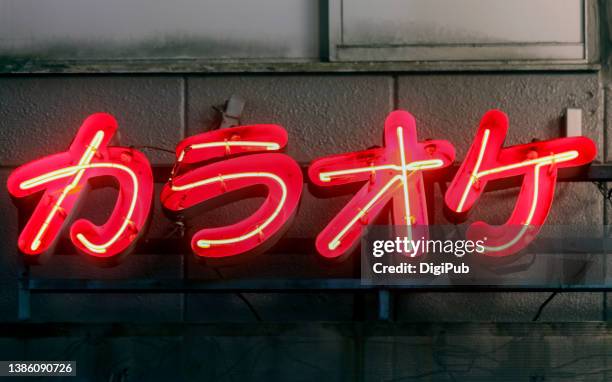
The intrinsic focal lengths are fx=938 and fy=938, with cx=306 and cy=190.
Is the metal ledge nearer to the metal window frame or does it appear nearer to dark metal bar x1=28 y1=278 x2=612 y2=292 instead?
the metal window frame

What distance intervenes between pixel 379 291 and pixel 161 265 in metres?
1.96

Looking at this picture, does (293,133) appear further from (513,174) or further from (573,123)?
(573,123)

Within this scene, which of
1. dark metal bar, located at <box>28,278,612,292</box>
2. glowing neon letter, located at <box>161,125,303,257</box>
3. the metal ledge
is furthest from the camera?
the metal ledge

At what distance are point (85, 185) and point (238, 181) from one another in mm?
1152

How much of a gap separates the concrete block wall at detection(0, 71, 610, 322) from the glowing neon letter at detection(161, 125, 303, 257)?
82cm

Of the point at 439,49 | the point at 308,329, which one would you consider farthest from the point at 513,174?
the point at 308,329

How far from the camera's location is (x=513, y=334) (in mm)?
6789

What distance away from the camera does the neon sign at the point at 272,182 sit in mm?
6801

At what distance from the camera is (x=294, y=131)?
7.93 m

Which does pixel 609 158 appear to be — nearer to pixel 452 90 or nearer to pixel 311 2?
pixel 452 90

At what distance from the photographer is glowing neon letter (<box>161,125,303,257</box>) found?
22.2 ft

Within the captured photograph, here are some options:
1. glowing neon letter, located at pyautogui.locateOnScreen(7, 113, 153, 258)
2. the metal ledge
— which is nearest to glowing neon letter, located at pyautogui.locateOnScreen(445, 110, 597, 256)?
the metal ledge

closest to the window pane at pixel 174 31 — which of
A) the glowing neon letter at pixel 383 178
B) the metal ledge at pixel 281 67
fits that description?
the metal ledge at pixel 281 67

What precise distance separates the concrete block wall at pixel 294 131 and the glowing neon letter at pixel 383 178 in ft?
2.62
